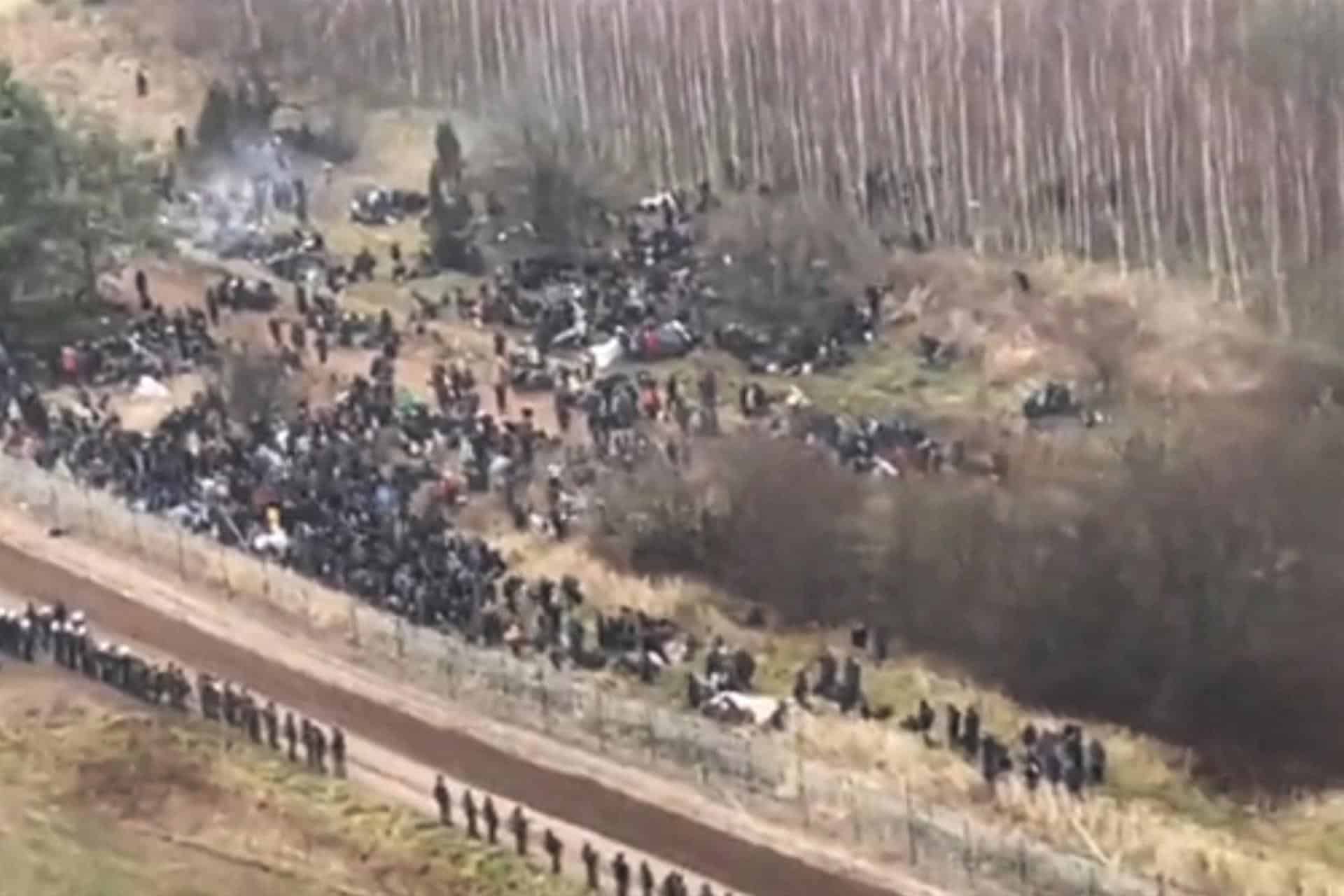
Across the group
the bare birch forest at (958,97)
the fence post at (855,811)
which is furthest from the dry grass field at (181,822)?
the bare birch forest at (958,97)

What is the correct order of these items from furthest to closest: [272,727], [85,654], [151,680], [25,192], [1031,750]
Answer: [25,192], [85,654], [151,680], [272,727], [1031,750]

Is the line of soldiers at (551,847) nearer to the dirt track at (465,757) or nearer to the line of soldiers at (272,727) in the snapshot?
the dirt track at (465,757)

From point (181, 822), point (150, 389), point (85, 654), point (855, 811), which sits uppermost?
point (150, 389)

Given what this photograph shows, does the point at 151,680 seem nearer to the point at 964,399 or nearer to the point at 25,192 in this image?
the point at 964,399

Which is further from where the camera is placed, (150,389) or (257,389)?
(150,389)

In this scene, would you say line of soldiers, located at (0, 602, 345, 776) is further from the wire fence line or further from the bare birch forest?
the bare birch forest

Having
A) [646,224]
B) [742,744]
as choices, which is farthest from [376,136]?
[742,744]

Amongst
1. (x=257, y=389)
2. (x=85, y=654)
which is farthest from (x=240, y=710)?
(x=257, y=389)

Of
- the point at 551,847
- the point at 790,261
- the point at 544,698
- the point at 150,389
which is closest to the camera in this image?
the point at 551,847
